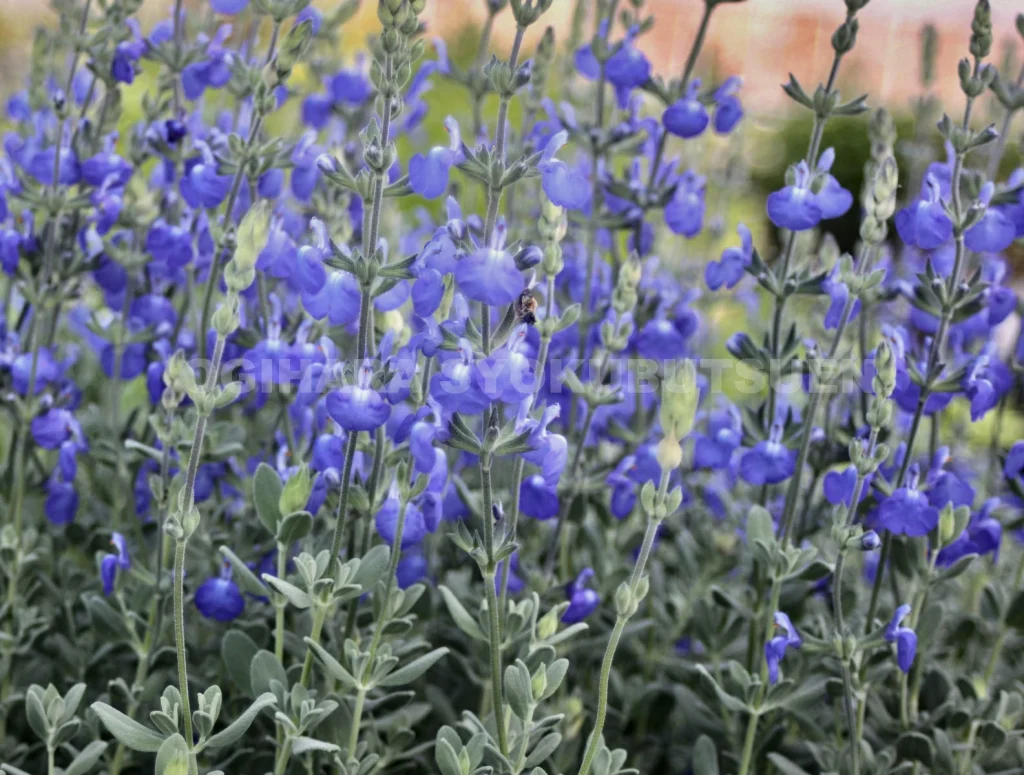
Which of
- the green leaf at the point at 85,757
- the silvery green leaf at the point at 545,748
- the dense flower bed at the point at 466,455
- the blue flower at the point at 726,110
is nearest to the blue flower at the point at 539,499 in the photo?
the dense flower bed at the point at 466,455

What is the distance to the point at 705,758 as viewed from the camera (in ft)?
7.35

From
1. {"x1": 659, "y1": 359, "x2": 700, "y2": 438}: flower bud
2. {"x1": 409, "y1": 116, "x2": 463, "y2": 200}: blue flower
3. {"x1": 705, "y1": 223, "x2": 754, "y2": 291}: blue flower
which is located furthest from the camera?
{"x1": 705, "y1": 223, "x2": 754, "y2": 291}: blue flower

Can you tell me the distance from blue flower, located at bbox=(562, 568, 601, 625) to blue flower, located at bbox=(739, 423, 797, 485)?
0.43 metres

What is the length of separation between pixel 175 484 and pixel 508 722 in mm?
822

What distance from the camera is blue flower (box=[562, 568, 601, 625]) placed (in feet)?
7.85

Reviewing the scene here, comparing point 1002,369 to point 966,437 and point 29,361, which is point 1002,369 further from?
point 29,361

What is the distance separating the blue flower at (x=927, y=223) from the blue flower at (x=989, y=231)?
0.17ft

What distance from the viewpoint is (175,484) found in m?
2.15

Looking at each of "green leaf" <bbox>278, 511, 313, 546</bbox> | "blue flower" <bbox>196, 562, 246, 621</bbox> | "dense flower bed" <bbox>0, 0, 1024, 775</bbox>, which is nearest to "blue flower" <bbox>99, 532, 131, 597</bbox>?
"dense flower bed" <bbox>0, 0, 1024, 775</bbox>

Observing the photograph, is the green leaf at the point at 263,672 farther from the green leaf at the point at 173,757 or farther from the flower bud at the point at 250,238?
the flower bud at the point at 250,238

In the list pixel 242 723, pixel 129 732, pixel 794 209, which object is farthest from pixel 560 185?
pixel 129 732

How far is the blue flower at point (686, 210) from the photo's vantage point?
8.95 ft

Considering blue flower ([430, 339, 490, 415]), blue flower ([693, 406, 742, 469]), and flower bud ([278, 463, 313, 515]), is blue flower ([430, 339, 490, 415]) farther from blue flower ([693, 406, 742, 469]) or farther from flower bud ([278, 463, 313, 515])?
blue flower ([693, 406, 742, 469])

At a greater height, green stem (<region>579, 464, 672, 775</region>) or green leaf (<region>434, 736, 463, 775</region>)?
green stem (<region>579, 464, 672, 775</region>)
